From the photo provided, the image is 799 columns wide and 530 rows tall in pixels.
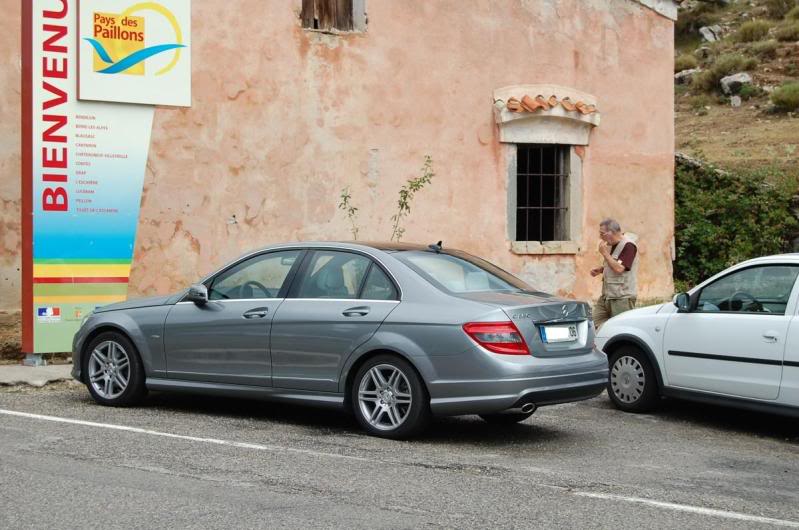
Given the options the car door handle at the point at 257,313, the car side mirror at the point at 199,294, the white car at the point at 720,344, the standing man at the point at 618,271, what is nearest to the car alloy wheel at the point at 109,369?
the car side mirror at the point at 199,294

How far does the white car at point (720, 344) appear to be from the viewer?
8859mm

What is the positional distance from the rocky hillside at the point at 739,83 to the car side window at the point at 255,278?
13473 millimetres

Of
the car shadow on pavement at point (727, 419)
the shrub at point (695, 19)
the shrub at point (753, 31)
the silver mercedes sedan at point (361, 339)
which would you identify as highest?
the shrub at point (695, 19)

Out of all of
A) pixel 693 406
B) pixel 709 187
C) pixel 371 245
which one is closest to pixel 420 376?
pixel 371 245

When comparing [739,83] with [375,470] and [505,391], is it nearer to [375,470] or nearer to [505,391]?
[505,391]

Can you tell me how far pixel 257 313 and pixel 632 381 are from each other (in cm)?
351

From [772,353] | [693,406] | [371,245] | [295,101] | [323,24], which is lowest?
[693,406]

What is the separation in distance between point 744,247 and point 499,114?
4.95 meters

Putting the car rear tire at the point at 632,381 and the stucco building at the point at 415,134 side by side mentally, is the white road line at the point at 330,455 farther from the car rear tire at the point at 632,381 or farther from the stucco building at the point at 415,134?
the stucco building at the point at 415,134

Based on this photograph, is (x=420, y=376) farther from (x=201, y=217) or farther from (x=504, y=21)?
(x=504, y=21)

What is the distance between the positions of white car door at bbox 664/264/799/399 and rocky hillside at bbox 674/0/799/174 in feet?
37.6

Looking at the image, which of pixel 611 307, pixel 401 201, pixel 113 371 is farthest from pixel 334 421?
pixel 401 201

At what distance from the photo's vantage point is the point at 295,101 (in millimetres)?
14461

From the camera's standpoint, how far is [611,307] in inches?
472
